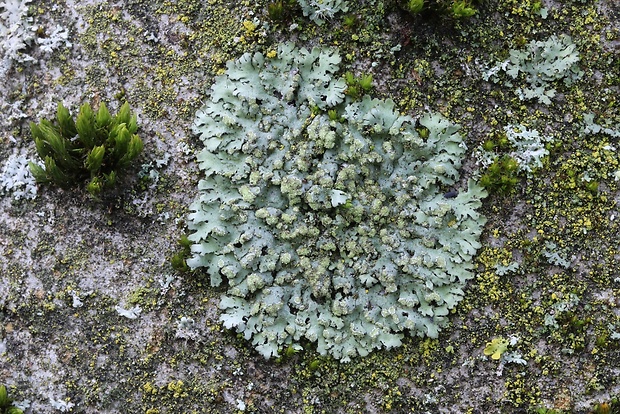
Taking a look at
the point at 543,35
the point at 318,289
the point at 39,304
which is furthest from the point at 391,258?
the point at 39,304

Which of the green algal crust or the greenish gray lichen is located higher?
the greenish gray lichen

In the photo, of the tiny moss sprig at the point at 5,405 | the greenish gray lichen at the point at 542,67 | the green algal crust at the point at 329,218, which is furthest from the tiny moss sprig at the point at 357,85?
the tiny moss sprig at the point at 5,405

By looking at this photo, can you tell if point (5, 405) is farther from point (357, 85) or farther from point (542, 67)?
point (542, 67)

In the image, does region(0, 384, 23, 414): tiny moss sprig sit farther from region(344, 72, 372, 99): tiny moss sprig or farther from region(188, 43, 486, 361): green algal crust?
region(344, 72, 372, 99): tiny moss sprig

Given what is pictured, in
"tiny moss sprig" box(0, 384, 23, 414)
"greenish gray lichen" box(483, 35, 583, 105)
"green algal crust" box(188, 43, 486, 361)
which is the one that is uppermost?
"greenish gray lichen" box(483, 35, 583, 105)

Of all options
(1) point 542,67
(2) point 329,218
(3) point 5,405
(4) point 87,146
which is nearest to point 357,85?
(2) point 329,218

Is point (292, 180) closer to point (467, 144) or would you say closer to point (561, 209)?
point (467, 144)

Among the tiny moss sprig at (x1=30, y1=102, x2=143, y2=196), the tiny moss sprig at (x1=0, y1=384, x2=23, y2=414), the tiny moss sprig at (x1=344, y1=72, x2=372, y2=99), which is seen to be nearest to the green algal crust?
the tiny moss sprig at (x1=344, y1=72, x2=372, y2=99)
